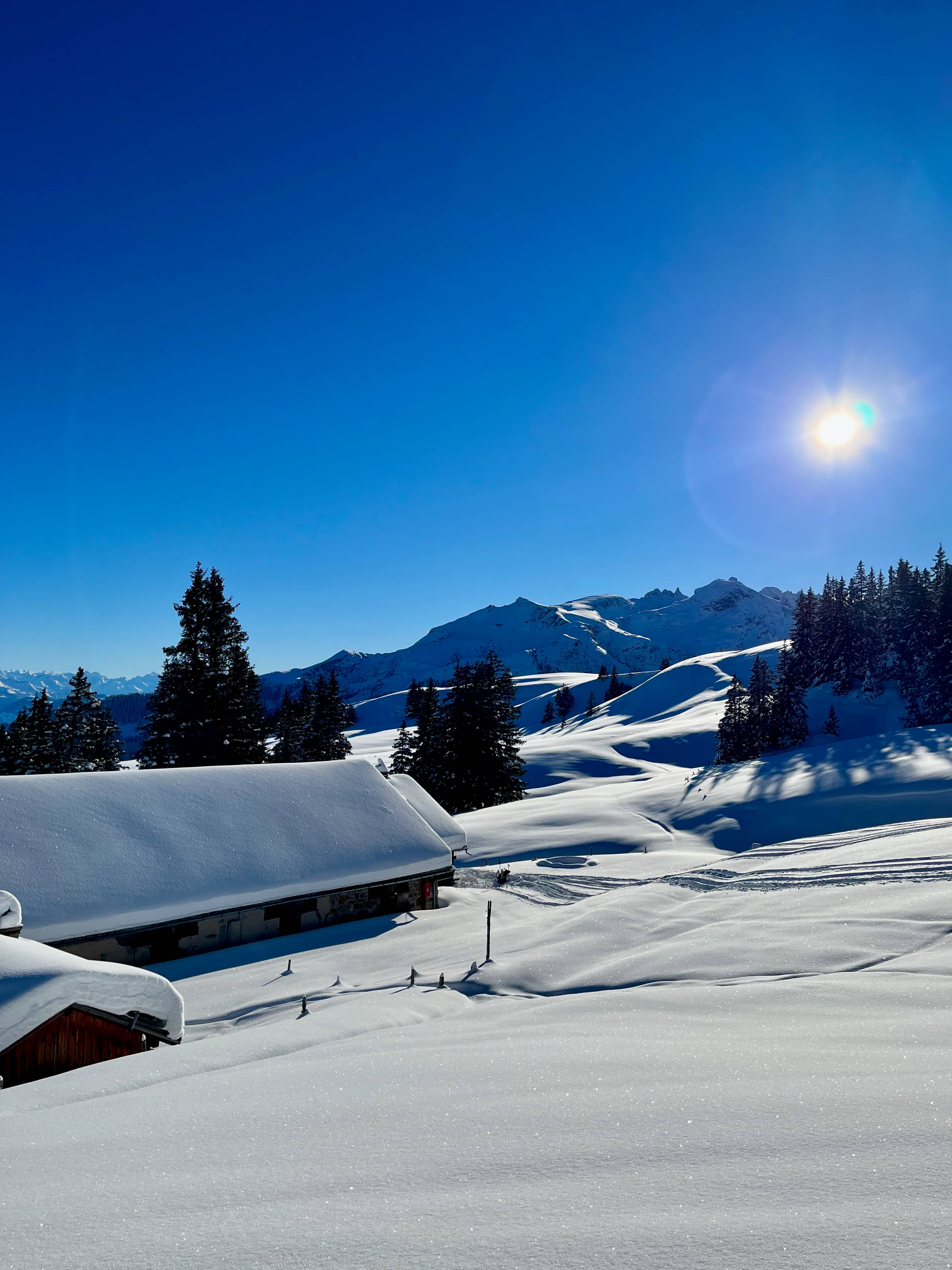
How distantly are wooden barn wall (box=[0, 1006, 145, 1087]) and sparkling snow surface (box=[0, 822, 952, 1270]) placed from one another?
4.88 feet

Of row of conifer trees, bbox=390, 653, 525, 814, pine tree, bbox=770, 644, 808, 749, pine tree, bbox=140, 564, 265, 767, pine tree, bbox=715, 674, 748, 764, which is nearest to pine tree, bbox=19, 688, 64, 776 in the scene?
pine tree, bbox=140, 564, 265, 767

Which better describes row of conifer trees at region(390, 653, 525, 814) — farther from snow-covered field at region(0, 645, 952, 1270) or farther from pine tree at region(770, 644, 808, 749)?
pine tree at region(770, 644, 808, 749)

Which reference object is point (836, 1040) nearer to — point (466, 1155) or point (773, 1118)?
point (773, 1118)

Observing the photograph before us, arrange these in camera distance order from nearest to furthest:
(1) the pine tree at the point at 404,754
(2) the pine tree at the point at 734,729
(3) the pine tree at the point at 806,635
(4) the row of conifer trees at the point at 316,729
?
(1) the pine tree at the point at 404,754 → (4) the row of conifer trees at the point at 316,729 → (2) the pine tree at the point at 734,729 → (3) the pine tree at the point at 806,635

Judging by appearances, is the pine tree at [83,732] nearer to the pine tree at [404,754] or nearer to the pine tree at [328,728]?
the pine tree at [328,728]

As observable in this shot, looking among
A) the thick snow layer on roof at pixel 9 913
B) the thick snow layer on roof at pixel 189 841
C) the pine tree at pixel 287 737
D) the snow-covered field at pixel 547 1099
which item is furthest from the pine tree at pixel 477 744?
the thick snow layer on roof at pixel 9 913

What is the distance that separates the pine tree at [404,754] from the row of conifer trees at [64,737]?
19.0m

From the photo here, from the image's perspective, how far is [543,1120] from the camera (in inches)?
218

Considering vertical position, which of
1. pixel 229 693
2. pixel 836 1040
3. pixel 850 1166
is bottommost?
pixel 836 1040

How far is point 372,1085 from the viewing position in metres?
7.37

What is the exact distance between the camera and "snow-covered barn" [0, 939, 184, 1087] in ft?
36.7

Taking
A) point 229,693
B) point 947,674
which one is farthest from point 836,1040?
point 947,674

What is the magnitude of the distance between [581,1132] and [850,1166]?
1.92 metres

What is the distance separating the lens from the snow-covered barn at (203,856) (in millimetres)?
18531
